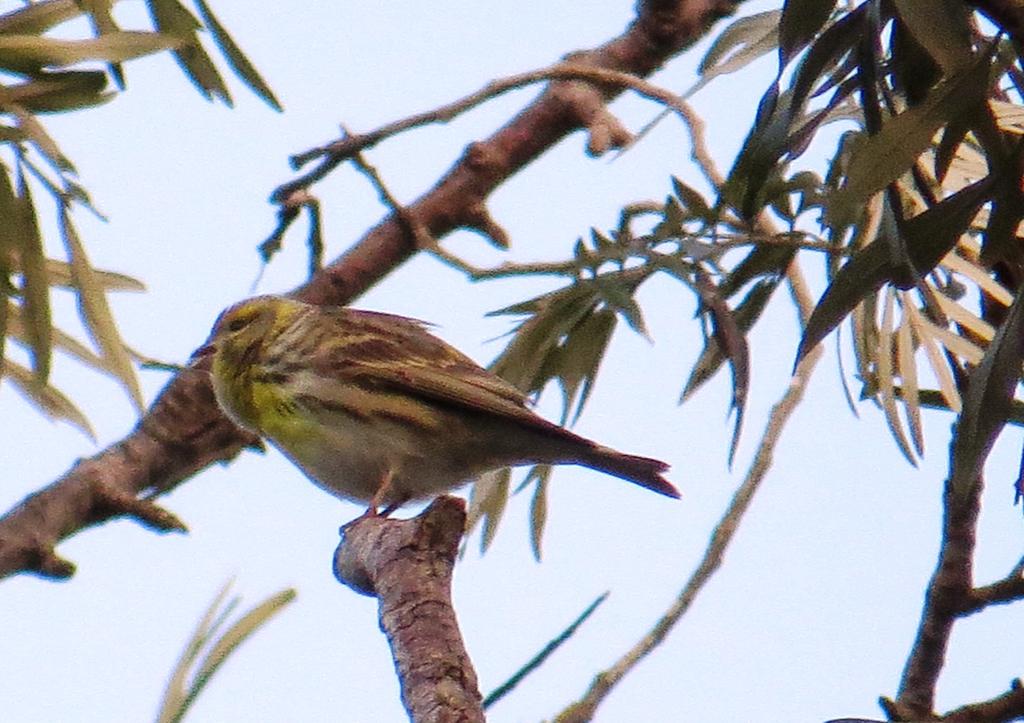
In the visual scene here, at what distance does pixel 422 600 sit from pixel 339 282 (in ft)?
5.79

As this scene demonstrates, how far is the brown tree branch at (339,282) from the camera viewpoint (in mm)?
2973

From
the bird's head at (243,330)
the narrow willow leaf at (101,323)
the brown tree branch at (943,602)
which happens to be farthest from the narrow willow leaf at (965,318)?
the bird's head at (243,330)

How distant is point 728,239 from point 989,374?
997mm

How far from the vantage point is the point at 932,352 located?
3.05m

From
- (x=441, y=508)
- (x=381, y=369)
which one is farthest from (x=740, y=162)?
(x=381, y=369)

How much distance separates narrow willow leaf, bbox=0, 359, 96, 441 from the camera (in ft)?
11.8

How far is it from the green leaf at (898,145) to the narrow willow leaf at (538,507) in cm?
161

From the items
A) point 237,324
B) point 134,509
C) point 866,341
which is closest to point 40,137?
point 134,509

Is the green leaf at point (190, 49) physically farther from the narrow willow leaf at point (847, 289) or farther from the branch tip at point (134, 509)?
the narrow willow leaf at point (847, 289)

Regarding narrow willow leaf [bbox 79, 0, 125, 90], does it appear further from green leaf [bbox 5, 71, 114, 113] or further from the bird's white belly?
the bird's white belly

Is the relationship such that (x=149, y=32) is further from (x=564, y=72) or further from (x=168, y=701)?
(x=168, y=701)

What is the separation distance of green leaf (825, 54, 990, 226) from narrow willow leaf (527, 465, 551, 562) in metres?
1.61

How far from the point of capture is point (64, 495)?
9.90 ft

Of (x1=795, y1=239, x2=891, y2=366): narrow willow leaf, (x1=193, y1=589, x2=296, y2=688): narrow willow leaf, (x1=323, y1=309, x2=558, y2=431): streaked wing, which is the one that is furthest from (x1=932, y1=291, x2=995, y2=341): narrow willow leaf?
(x1=193, y1=589, x2=296, y2=688): narrow willow leaf
